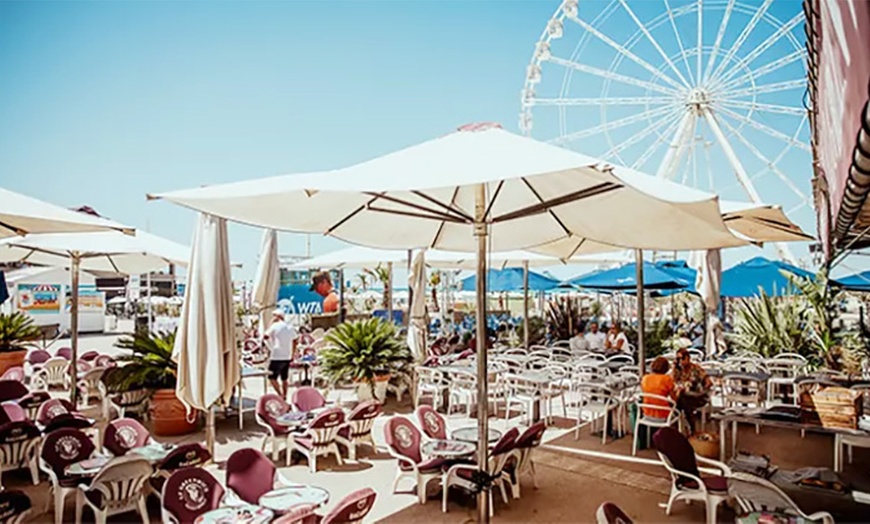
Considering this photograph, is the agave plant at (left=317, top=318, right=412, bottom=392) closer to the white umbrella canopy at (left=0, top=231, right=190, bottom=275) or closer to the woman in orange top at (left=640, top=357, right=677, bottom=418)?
the white umbrella canopy at (left=0, top=231, right=190, bottom=275)

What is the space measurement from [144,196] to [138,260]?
8.26m

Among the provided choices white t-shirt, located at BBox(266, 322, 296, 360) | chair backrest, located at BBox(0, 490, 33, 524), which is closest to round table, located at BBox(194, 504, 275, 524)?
chair backrest, located at BBox(0, 490, 33, 524)

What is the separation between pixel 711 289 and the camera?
1041 cm

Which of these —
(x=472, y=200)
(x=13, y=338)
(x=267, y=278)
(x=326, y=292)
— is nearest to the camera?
(x=472, y=200)

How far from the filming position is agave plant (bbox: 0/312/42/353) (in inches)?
459

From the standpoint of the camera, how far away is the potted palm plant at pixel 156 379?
307 inches

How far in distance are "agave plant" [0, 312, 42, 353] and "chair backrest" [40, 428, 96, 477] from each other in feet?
26.8

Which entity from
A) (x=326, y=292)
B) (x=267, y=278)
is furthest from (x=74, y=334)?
(x=326, y=292)

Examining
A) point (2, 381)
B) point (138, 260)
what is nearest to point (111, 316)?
point (138, 260)

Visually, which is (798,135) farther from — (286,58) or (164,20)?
(164,20)

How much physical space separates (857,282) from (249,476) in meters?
11.6

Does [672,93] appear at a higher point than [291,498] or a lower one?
higher

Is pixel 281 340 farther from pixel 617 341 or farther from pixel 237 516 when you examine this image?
pixel 617 341

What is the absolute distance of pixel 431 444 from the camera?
5.70 meters
